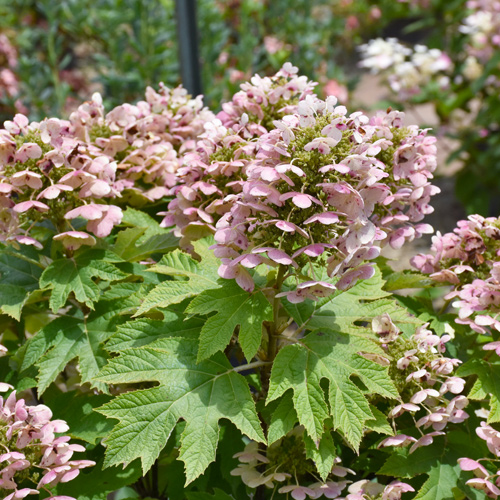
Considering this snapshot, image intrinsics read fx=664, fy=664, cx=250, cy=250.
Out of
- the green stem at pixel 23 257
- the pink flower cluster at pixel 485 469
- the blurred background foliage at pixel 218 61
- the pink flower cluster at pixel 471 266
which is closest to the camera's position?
the pink flower cluster at pixel 485 469

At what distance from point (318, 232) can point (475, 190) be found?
152 inches

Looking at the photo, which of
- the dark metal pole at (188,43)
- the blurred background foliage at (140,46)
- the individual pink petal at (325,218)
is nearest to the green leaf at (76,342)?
the individual pink petal at (325,218)

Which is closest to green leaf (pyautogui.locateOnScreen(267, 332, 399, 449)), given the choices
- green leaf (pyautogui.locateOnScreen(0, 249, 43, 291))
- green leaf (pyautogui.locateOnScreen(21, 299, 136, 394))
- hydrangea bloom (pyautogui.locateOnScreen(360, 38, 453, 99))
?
green leaf (pyautogui.locateOnScreen(21, 299, 136, 394))

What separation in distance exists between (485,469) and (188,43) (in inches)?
89.8

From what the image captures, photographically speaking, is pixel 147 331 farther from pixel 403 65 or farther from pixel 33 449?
pixel 403 65

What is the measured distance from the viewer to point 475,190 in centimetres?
454

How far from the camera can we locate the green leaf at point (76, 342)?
3.80ft

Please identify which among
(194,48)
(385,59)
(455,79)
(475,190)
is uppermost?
(194,48)

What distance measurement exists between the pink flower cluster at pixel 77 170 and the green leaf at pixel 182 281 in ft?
0.49

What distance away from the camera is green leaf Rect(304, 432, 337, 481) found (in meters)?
1.00

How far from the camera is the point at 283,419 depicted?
3.33 ft

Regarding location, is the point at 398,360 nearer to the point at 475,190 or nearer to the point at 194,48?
the point at 194,48

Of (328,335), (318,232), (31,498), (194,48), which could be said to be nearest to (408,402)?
(328,335)

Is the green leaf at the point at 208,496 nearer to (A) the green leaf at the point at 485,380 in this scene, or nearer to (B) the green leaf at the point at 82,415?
(B) the green leaf at the point at 82,415
